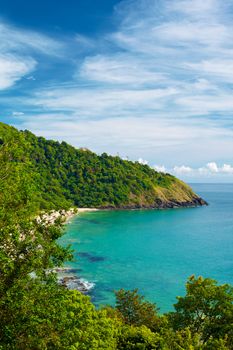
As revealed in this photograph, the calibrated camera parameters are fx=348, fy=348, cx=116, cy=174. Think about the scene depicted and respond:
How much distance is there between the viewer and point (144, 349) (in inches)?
952

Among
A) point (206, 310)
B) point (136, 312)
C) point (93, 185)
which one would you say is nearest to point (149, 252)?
point (136, 312)

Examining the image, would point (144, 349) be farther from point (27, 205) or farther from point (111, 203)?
point (111, 203)

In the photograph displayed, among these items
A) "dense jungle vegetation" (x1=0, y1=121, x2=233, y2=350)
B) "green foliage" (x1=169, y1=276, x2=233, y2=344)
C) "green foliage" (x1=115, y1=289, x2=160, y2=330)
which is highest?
"dense jungle vegetation" (x1=0, y1=121, x2=233, y2=350)

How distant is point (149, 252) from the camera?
295ft

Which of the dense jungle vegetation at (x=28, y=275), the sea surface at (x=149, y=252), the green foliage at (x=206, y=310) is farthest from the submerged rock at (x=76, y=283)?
the dense jungle vegetation at (x=28, y=275)

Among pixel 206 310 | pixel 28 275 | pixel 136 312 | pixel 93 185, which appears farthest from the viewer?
pixel 93 185

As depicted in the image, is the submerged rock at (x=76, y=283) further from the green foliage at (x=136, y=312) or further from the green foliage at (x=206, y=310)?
the green foliage at (x=206, y=310)

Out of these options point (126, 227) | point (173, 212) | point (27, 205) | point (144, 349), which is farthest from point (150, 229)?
point (27, 205)

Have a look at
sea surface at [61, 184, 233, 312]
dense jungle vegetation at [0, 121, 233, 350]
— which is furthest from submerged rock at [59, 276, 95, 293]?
dense jungle vegetation at [0, 121, 233, 350]

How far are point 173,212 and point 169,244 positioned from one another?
2707 inches

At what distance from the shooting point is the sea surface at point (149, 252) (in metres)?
62.2

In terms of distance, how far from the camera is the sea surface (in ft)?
204

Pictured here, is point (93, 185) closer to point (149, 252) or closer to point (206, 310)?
point (149, 252)

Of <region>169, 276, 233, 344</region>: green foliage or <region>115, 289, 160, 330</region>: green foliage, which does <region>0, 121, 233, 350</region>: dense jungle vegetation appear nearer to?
<region>169, 276, 233, 344</region>: green foliage
